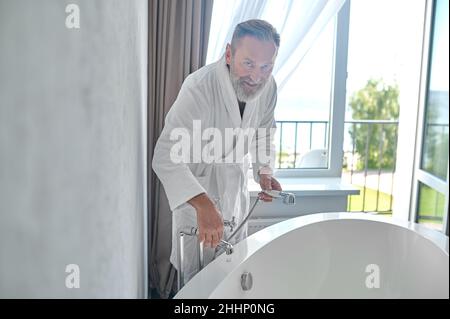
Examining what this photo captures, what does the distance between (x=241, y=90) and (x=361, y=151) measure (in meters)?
1.97

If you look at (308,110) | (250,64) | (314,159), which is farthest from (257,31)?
(314,159)

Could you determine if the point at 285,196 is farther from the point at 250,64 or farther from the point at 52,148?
the point at 52,148

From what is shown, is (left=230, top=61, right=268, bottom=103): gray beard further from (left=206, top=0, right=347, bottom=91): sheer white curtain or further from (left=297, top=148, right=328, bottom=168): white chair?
(left=297, top=148, right=328, bottom=168): white chair

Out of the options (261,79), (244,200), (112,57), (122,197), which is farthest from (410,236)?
(112,57)

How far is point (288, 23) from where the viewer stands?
2.04 meters

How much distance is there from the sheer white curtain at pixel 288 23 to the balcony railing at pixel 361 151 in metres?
0.67

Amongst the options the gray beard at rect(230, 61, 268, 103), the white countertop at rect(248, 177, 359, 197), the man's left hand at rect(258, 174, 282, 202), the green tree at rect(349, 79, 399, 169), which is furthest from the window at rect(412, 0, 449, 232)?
the gray beard at rect(230, 61, 268, 103)

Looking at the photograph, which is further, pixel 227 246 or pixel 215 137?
pixel 215 137

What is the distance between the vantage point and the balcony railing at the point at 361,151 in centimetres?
272

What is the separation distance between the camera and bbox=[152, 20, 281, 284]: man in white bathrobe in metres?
1.32

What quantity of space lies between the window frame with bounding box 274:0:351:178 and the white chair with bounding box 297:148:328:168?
72 mm

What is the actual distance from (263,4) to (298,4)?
191 millimetres

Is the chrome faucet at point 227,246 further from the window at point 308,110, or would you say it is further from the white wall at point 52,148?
the window at point 308,110
